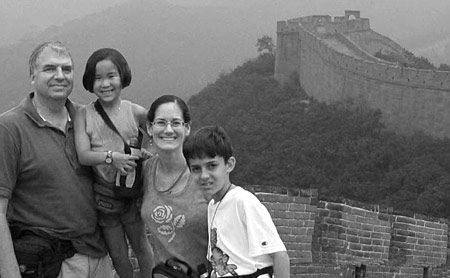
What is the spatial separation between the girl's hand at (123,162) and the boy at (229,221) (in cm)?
25

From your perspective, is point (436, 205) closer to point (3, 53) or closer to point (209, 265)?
point (209, 265)

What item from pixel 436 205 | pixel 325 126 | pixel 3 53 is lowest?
pixel 436 205

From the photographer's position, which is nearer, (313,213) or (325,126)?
(313,213)

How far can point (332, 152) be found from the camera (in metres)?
25.3

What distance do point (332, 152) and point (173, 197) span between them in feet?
74.0

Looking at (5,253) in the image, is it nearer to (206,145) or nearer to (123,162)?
(123,162)

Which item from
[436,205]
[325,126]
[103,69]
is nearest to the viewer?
[103,69]

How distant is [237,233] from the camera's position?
2.94 m

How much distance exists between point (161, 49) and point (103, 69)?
7332 centimetres

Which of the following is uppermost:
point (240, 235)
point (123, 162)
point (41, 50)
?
point (41, 50)

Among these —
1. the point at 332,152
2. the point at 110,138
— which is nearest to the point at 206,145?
the point at 110,138

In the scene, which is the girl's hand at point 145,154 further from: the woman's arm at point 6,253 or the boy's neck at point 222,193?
the woman's arm at point 6,253

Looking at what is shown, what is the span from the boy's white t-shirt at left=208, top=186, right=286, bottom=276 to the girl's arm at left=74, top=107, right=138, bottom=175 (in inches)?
16.6

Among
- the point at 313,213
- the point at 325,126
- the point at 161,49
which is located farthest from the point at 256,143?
the point at 161,49
